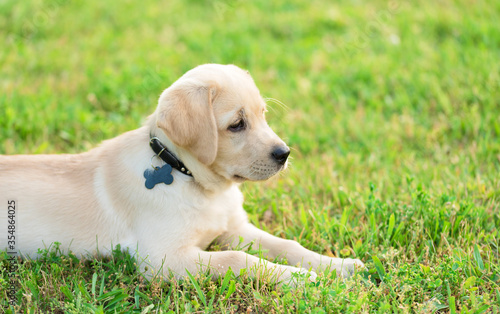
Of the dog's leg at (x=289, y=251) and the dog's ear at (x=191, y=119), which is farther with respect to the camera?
the dog's leg at (x=289, y=251)

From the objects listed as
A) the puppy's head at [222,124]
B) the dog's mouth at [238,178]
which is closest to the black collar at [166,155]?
the puppy's head at [222,124]

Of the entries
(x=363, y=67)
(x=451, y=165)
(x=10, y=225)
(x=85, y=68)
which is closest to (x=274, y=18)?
(x=363, y=67)

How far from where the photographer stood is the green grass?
9.43ft

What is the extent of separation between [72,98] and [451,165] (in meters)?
3.97

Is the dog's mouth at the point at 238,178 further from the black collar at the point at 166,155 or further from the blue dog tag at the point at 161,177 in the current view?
the blue dog tag at the point at 161,177

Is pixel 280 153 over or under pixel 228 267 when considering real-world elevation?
over

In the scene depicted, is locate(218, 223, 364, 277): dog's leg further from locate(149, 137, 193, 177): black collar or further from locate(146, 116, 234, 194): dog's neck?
locate(149, 137, 193, 177): black collar

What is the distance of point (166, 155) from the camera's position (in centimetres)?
306

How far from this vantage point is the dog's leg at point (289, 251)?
123 inches

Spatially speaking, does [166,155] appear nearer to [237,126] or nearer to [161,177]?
[161,177]

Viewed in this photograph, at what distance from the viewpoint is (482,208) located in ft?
11.6

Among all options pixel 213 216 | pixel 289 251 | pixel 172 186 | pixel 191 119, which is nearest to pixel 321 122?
pixel 289 251

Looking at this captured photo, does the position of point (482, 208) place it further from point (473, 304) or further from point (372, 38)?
point (372, 38)

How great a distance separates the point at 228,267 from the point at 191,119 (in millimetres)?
877
